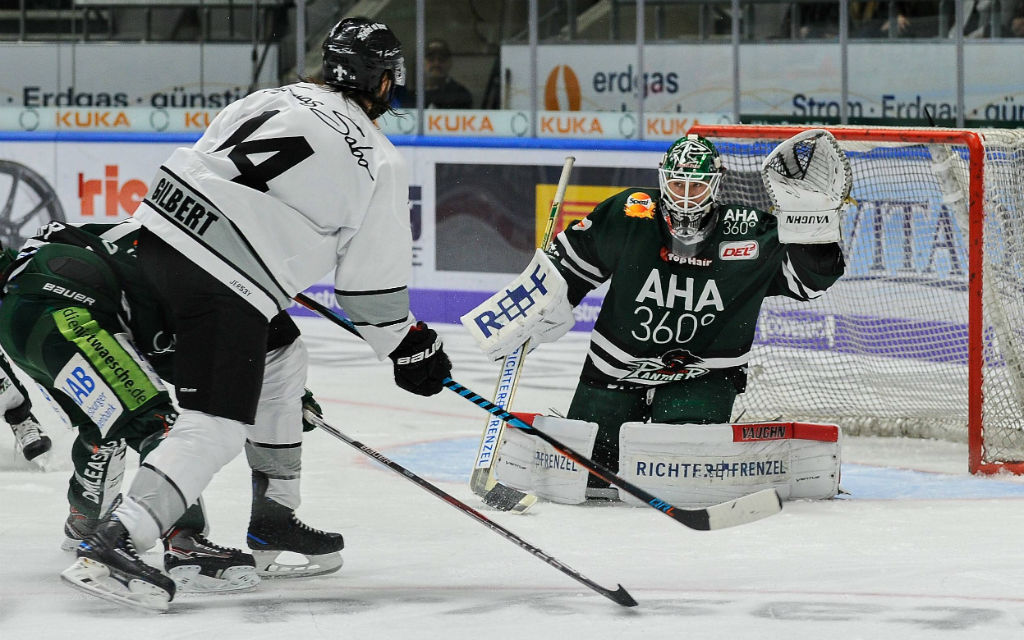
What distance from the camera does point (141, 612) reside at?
2580mm

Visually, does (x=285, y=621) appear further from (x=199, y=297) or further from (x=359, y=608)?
(x=199, y=297)

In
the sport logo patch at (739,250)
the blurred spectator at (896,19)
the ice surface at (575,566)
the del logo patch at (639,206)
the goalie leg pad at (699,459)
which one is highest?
the blurred spectator at (896,19)

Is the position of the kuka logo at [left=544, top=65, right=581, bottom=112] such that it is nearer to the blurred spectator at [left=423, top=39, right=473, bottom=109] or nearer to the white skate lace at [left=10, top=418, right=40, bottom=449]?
the blurred spectator at [left=423, top=39, right=473, bottom=109]

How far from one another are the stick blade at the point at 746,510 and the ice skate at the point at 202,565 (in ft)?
2.86

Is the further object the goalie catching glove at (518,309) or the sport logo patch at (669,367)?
the sport logo patch at (669,367)

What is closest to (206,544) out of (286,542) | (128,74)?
(286,542)

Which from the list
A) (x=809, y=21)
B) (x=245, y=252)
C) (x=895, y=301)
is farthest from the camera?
(x=809, y=21)

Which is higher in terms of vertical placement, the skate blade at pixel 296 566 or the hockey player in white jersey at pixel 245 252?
the hockey player in white jersey at pixel 245 252

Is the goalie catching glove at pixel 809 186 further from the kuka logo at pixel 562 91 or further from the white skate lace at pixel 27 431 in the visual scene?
the kuka logo at pixel 562 91

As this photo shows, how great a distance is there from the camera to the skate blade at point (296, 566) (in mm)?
2934

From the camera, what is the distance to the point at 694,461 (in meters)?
3.62

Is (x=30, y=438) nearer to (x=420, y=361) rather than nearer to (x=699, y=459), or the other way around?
(x=420, y=361)

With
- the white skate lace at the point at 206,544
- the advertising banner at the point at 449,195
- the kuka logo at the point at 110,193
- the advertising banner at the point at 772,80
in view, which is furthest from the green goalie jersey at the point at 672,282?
the kuka logo at the point at 110,193

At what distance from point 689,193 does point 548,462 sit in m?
0.75
